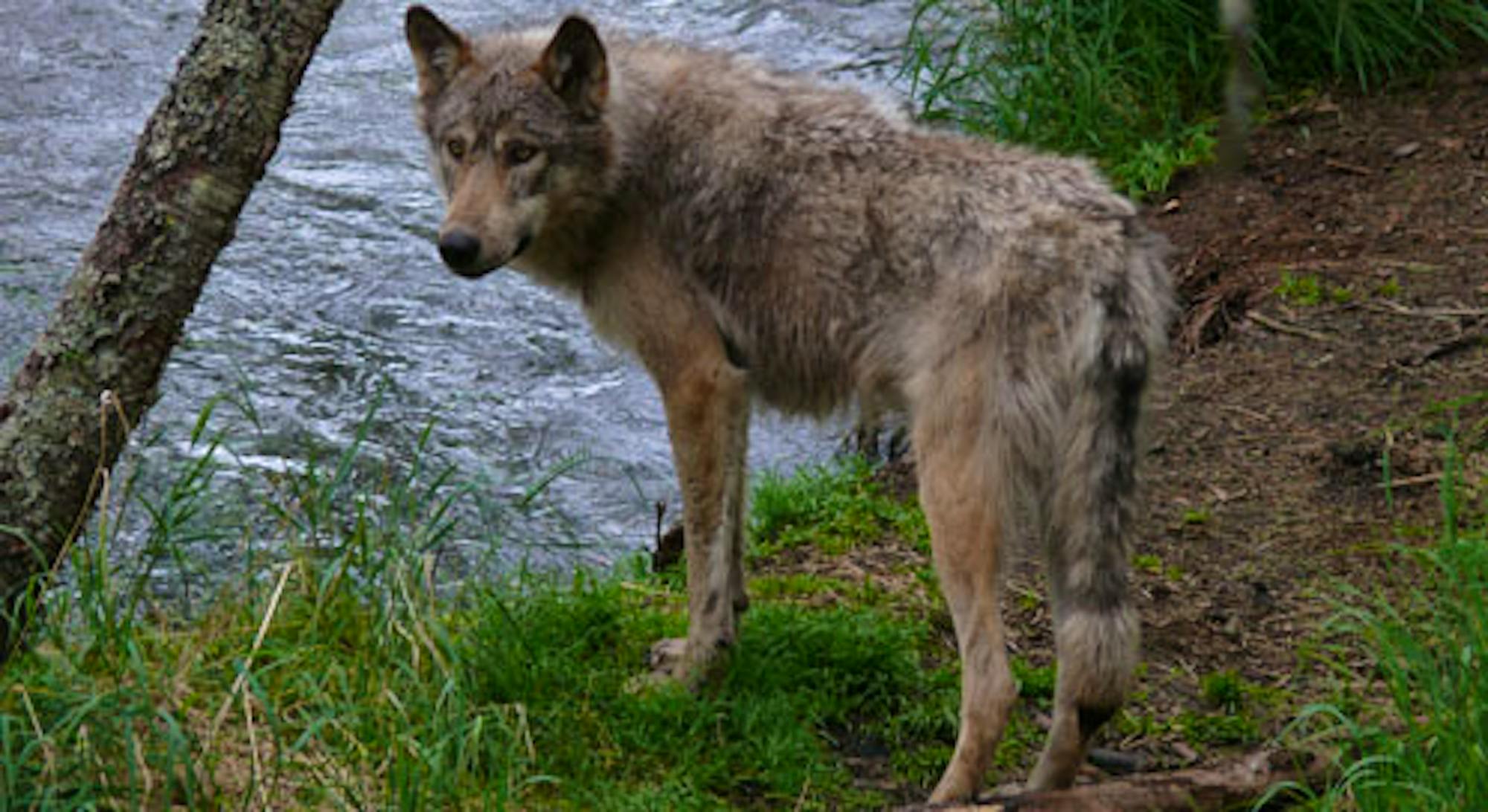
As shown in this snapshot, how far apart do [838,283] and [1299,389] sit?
2.56 metres

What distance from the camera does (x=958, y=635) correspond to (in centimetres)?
495

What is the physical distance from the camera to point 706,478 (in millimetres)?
5535

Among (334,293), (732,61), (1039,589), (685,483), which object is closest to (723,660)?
(685,483)

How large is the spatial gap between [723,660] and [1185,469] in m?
2.07

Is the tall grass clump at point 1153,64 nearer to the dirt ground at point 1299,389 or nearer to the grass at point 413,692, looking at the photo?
the dirt ground at point 1299,389

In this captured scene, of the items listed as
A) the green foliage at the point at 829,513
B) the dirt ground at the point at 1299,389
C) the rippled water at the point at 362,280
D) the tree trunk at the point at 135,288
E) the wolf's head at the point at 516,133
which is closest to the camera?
the tree trunk at the point at 135,288

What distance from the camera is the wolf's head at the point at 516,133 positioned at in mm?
5363

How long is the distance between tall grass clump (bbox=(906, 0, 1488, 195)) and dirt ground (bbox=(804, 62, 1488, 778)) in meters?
0.18

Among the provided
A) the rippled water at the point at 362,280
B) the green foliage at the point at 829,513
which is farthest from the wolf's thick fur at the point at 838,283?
the rippled water at the point at 362,280

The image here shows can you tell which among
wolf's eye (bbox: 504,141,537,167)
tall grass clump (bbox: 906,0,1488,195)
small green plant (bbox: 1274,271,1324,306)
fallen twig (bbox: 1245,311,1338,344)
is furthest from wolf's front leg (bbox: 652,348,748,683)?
tall grass clump (bbox: 906,0,1488,195)

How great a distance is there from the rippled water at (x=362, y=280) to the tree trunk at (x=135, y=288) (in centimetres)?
190

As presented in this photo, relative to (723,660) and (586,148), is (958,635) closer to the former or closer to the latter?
(723,660)

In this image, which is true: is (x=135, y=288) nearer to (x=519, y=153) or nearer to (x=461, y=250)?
(x=461, y=250)

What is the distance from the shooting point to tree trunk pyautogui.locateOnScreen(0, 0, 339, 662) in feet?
14.7
